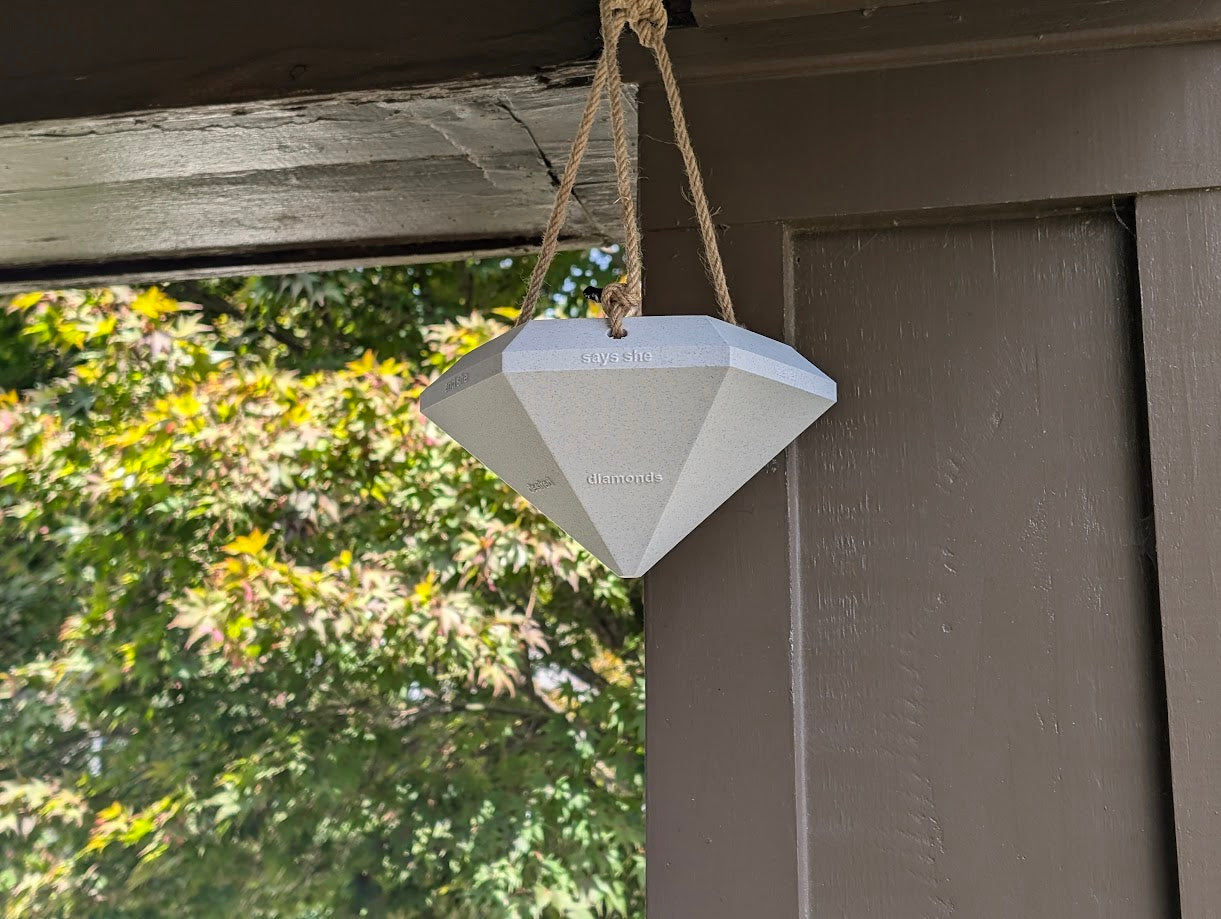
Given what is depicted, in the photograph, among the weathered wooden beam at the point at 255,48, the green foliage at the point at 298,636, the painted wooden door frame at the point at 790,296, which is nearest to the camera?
the painted wooden door frame at the point at 790,296

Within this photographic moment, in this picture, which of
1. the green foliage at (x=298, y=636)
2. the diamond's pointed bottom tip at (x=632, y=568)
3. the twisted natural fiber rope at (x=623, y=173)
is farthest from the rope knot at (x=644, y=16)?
the green foliage at (x=298, y=636)

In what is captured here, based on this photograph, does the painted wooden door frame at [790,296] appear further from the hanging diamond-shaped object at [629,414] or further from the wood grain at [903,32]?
the hanging diamond-shaped object at [629,414]

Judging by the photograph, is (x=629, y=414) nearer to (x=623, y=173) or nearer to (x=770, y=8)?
(x=623, y=173)

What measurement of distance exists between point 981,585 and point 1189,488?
0.17m

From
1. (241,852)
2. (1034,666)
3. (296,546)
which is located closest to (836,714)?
(1034,666)

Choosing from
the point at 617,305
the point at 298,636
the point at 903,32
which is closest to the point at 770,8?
the point at 903,32

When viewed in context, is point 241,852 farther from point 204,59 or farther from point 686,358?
point 686,358

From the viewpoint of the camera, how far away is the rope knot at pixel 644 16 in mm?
750

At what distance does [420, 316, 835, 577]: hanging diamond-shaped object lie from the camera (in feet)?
2.17

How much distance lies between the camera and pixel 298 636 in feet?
10.0

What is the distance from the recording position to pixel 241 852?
3344 millimetres

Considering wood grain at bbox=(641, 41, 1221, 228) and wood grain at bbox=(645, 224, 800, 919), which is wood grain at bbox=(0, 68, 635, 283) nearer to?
wood grain at bbox=(641, 41, 1221, 228)

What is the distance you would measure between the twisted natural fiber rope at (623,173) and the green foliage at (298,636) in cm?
192

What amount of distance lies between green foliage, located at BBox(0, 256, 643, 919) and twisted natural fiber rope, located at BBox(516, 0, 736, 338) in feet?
6.28
